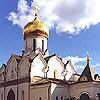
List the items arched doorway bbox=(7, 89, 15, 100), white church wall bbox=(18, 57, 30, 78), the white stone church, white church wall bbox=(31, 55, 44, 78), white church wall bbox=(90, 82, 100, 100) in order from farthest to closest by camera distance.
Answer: arched doorway bbox=(7, 89, 15, 100), white church wall bbox=(18, 57, 30, 78), white church wall bbox=(31, 55, 44, 78), the white stone church, white church wall bbox=(90, 82, 100, 100)

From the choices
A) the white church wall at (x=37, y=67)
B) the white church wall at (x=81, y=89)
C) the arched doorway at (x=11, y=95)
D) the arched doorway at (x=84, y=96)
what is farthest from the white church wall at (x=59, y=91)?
the arched doorway at (x=11, y=95)

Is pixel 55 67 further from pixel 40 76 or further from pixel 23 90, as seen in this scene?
pixel 23 90

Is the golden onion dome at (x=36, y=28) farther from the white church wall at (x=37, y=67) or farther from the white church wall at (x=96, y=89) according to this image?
the white church wall at (x=96, y=89)

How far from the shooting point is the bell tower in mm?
34688

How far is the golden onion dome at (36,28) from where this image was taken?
34688 mm

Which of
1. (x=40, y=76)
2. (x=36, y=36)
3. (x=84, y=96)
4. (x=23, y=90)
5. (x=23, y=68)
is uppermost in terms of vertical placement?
(x=36, y=36)

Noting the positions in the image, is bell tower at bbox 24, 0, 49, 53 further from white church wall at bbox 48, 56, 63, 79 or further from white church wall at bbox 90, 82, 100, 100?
white church wall at bbox 90, 82, 100, 100

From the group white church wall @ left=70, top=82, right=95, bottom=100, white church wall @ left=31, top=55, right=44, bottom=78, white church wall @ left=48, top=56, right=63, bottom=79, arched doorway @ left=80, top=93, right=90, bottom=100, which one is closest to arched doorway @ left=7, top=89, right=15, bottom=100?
white church wall @ left=31, top=55, right=44, bottom=78

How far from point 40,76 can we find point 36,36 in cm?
494

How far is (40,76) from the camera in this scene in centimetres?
3228

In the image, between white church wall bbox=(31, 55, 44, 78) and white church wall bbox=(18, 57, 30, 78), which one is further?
white church wall bbox=(18, 57, 30, 78)

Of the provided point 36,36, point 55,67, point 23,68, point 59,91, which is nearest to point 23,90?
point 23,68

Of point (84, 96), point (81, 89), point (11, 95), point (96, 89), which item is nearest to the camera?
point (96, 89)

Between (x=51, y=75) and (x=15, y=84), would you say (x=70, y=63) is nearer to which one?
(x=51, y=75)
